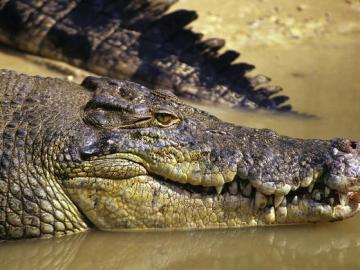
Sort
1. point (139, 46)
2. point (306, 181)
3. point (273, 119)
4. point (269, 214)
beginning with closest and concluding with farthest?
point (306, 181) → point (269, 214) → point (273, 119) → point (139, 46)

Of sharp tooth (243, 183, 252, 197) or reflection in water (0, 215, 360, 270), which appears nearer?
reflection in water (0, 215, 360, 270)

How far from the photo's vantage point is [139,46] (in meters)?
5.70

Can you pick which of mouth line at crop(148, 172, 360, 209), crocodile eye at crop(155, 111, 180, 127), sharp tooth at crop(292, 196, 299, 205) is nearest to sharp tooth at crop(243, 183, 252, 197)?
mouth line at crop(148, 172, 360, 209)

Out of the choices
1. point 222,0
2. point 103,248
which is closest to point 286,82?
point 222,0

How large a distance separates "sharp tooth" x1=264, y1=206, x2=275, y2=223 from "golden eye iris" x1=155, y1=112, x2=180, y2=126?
690 mm

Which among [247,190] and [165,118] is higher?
[165,118]

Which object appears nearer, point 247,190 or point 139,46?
point 247,190

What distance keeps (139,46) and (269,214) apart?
2.35m

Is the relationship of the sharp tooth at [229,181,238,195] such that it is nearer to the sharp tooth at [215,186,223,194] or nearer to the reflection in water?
the sharp tooth at [215,186,223,194]

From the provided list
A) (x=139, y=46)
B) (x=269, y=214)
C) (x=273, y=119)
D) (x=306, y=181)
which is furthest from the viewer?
(x=139, y=46)

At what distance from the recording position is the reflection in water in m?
3.64

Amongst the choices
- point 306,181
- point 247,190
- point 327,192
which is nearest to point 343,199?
point 327,192

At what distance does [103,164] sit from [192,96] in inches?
76.0

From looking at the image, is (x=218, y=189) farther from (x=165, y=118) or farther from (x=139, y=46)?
(x=139, y=46)
